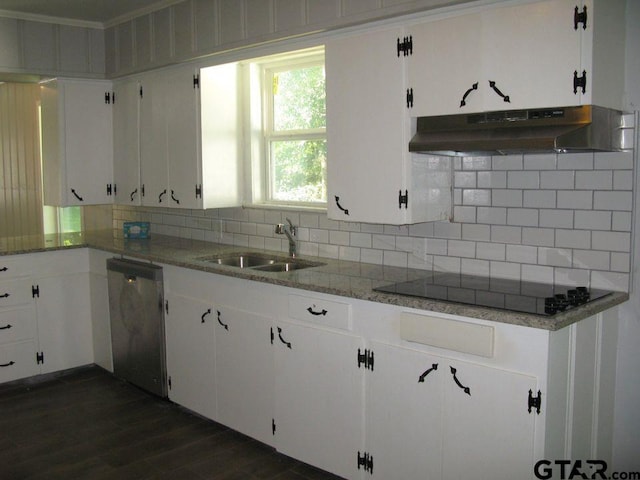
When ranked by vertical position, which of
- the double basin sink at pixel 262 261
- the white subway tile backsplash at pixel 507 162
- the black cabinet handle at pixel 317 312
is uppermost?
the white subway tile backsplash at pixel 507 162

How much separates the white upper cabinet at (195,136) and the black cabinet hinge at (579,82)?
7.88 ft

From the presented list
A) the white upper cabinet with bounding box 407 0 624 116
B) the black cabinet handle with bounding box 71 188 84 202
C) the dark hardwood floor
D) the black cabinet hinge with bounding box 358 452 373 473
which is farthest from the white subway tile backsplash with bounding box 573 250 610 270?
the black cabinet handle with bounding box 71 188 84 202

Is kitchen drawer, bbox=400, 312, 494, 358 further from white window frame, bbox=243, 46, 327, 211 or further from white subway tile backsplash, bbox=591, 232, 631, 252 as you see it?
white window frame, bbox=243, 46, 327, 211

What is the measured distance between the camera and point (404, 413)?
2.71m

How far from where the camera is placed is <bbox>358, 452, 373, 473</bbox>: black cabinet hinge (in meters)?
2.86

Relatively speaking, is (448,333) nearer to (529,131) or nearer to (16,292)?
(529,131)

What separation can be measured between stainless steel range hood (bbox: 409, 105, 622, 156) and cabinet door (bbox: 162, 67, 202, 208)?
1.83 metres

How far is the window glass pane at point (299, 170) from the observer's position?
3990mm

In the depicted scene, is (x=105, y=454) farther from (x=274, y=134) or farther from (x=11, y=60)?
(x=11, y=60)

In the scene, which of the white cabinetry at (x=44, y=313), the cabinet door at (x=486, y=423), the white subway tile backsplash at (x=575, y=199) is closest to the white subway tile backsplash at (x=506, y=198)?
the white subway tile backsplash at (x=575, y=199)

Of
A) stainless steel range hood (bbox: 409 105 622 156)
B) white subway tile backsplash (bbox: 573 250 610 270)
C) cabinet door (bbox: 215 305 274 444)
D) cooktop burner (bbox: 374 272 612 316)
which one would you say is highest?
stainless steel range hood (bbox: 409 105 622 156)

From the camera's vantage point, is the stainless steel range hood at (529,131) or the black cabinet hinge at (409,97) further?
the black cabinet hinge at (409,97)

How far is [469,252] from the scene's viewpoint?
3.14m

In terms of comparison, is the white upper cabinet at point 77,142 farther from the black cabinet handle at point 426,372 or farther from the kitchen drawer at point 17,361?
the black cabinet handle at point 426,372
